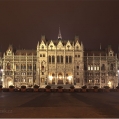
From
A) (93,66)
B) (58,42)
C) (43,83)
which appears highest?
(58,42)

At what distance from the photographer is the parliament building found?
388ft

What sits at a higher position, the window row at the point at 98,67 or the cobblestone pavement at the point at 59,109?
the window row at the point at 98,67

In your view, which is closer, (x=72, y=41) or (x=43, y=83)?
(x=43, y=83)

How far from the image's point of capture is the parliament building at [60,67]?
118 metres

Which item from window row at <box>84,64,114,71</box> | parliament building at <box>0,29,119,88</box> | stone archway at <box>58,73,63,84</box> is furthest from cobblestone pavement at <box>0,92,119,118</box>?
window row at <box>84,64,114,71</box>

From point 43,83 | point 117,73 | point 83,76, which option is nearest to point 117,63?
point 117,73

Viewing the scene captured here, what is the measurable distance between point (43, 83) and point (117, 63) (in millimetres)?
35240

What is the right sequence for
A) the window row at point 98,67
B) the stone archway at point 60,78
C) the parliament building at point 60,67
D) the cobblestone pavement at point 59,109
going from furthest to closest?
1. the window row at point 98,67
2. the parliament building at point 60,67
3. the stone archway at point 60,78
4. the cobblestone pavement at point 59,109

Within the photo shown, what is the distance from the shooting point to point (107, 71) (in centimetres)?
A: 12062

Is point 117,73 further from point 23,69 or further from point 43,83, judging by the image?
point 23,69

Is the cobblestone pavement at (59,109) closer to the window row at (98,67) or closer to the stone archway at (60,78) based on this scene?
the stone archway at (60,78)

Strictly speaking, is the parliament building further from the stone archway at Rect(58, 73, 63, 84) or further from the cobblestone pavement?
the cobblestone pavement

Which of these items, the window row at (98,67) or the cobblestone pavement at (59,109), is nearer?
the cobblestone pavement at (59,109)

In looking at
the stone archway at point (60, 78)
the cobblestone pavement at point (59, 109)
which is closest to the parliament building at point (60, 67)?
the stone archway at point (60, 78)
